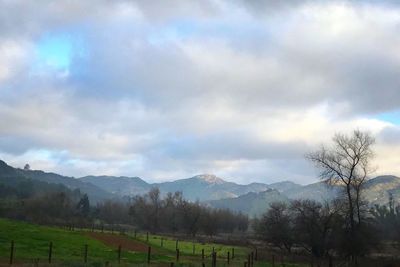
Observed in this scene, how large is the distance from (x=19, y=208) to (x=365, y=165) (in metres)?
120

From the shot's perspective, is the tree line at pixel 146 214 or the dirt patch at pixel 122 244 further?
the tree line at pixel 146 214

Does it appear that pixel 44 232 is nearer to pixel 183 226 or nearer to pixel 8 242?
pixel 8 242

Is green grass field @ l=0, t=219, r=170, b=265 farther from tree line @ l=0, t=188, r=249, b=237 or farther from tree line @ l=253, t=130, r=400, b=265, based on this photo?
tree line @ l=0, t=188, r=249, b=237

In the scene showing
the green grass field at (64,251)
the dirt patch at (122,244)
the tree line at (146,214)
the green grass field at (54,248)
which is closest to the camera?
the green grass field at (64,251)

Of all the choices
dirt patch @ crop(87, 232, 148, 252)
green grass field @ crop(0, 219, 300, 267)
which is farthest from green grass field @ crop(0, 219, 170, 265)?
dirt patch @ crop(87, 232, 148, 252)

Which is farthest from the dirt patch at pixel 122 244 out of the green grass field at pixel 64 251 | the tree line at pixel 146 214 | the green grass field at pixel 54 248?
the tree line at pixel 146 214

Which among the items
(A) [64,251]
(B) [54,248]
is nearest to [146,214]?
(B) [54,248]

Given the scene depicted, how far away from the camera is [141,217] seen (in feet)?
555

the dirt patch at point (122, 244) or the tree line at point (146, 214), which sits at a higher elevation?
the tree line at point (146, 214)

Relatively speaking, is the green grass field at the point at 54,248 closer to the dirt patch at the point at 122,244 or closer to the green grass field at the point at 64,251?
the green grass field at the point at 64,251

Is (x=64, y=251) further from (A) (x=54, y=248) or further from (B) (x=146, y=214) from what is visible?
(B) (x=146, y=214)

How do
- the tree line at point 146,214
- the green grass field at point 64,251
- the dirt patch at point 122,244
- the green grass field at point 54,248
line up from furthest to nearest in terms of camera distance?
the tree line at point 146,214
the dirt patch at point 122,244
the green grass field at point 54,248
the green grass field at point 64,251

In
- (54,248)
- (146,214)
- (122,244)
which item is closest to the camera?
(54,248)

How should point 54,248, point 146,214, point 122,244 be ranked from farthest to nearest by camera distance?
1. point 146,214
2. point 122,244
3. point 54,248
